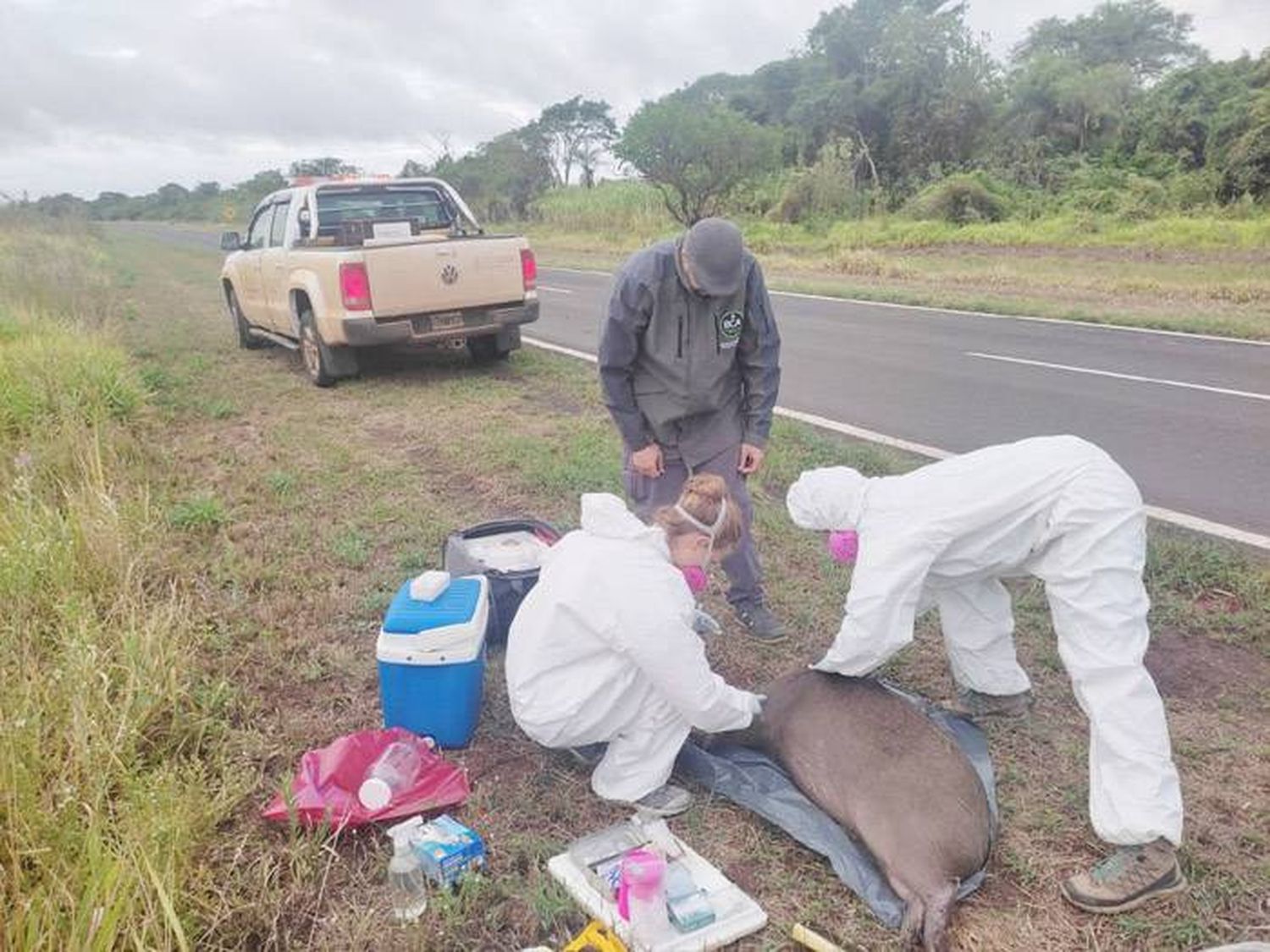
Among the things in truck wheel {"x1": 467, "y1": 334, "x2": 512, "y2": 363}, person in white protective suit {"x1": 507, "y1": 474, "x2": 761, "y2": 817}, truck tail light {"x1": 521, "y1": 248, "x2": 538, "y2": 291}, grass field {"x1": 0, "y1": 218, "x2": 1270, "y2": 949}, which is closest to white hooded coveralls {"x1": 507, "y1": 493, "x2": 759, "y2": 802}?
person in white protective suit {"x1": 507, "y1": 474, "x2": 761, "y2": 817}

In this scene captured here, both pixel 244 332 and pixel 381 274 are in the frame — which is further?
pixel 244 332

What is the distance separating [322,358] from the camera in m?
8.46

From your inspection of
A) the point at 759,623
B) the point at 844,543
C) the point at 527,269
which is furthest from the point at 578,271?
the point at 844,543

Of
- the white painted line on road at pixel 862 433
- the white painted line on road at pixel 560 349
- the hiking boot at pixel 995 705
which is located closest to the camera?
the hiking boot at pixel 995 705

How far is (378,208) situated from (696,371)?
6439 millimetres

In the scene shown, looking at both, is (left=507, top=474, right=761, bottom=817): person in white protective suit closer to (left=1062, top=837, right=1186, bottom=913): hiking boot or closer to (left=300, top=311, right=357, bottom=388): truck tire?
(left=1062, top=837, right=1186, bottom=913): hiking boot

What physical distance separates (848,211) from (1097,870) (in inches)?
1018

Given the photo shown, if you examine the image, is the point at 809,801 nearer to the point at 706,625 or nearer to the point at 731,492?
the point at 706,625

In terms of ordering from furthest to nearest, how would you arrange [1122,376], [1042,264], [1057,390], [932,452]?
[1042,264] < [1122,376] < [1057,390] < [932,452]

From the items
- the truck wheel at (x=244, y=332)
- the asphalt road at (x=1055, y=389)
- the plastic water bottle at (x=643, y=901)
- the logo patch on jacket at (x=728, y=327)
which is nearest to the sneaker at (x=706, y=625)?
the logo patch on jacket at (x=728, y=327)

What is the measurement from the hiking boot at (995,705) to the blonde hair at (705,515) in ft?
3.39

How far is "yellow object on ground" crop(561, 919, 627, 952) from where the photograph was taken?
7.48 ft

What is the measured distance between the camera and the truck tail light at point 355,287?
7758 mm

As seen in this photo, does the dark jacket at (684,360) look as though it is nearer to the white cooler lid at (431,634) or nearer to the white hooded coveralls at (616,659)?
the white hooded coveralls at (616,659)
